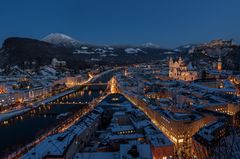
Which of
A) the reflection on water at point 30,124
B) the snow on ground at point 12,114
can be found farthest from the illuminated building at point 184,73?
the snow on ground at point 12,114

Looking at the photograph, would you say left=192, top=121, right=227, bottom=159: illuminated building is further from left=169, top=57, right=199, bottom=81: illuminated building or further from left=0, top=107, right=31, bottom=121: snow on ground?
left=169, top=57, right=199, bottom=81: illuminated building

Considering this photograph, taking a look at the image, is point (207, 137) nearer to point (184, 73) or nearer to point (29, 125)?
point (29, 125)

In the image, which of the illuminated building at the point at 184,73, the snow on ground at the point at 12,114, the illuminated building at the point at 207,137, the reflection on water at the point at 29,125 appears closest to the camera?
the illuminated building at the point at 207,137

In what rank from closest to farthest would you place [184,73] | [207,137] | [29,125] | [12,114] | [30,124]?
[207,137] < [29,125] < [30,124] < [12,114] < [184,73]

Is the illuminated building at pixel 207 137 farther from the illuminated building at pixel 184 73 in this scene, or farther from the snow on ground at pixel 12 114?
the illuminated building at pixel 184 73

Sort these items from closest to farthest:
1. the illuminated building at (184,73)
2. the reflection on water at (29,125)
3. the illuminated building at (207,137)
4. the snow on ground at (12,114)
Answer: the illuminated building at (207,137)
the reflection on water at (29,125)
the snow on ground at (12,114)
the illuminated building at (184,73)

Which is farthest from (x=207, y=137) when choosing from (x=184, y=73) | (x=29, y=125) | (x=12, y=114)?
(x=184, y=73)

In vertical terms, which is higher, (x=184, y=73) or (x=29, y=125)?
(x=184, y=73)

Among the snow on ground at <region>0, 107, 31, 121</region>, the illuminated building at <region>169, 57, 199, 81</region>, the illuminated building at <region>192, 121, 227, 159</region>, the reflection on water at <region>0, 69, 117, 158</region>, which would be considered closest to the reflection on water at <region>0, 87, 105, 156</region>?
the reflection on water at <region>0, 69, 117, 158</region>

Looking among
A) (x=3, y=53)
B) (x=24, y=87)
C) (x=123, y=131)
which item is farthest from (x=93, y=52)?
(x=123, y=131)

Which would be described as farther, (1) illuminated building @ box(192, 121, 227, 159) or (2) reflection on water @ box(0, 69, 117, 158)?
(2) reflection on water @ box(0, 69, 117, 158)

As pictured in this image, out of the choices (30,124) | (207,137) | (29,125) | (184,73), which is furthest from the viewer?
(184,73)

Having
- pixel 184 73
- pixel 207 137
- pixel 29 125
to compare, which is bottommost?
pixel 29 125
